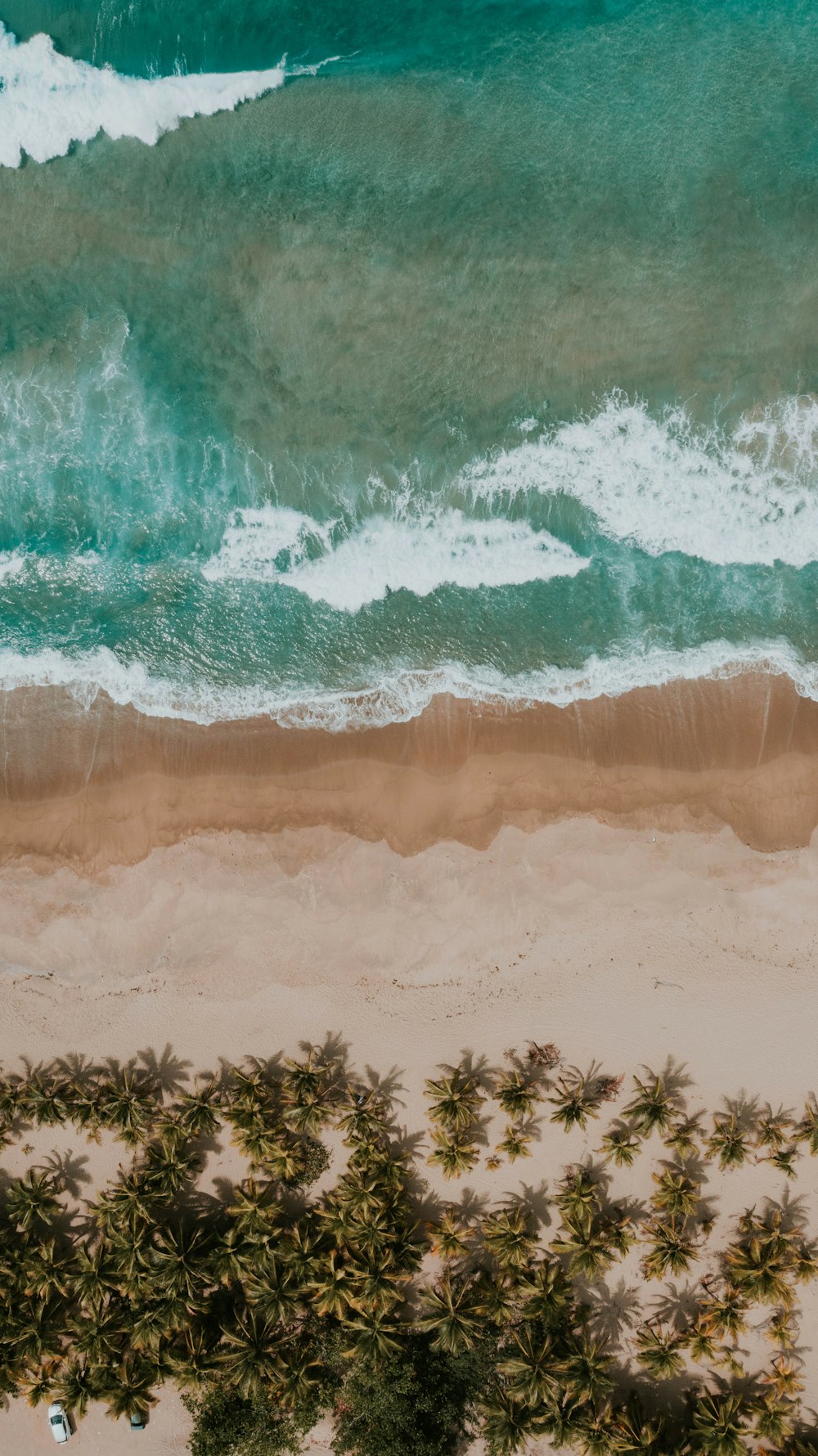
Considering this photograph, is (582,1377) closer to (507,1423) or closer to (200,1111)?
(507,1423)

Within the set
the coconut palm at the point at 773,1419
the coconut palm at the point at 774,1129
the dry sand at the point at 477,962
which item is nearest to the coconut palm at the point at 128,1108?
the dry sand at the point at 477,962

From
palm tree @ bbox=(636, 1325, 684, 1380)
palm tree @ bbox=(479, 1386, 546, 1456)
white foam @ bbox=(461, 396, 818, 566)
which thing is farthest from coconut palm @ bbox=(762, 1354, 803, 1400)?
white foam @ bbox=(461, 396, 818, 566)

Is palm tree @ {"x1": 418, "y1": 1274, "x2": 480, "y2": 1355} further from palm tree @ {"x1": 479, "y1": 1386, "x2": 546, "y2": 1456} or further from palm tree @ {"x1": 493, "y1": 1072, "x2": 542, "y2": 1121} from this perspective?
palm tree @ {"x1": 493, "y1": 1072, "x2": 542, "y2": 1121}

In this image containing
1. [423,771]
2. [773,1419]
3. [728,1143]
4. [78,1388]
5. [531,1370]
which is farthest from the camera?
[423,771]

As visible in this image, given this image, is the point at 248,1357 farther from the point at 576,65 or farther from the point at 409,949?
the point at 576,65

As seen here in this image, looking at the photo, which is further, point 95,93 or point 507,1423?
point 95,93

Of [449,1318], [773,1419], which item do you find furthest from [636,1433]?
[449,1318]

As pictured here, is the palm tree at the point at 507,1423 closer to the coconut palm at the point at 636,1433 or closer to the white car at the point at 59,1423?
the coconut palm at the point at 636,1433

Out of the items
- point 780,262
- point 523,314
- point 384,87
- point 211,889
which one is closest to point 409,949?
point 211,889
